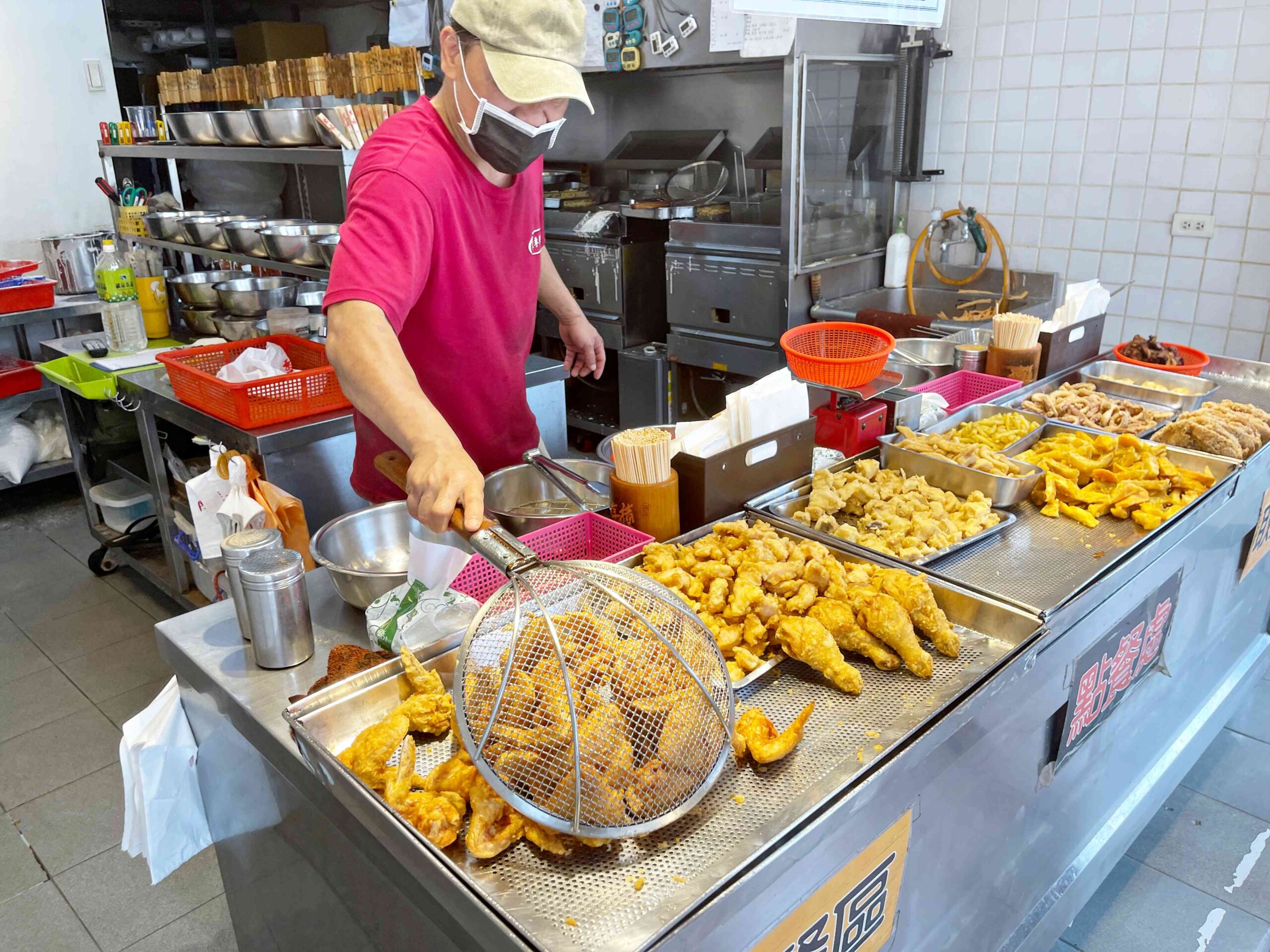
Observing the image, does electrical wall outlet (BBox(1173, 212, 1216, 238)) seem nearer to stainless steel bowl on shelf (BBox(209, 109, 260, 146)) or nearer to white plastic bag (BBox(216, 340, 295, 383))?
white plastic bag (BBox(216, 340, 295, 383))

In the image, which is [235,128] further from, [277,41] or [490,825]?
[490,825]

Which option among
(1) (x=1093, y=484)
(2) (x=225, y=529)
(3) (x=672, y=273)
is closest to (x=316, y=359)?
(2) (x=225, y=529)

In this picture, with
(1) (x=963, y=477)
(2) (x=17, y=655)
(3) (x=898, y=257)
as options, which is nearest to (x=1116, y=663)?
(1) (x=963, y=477)

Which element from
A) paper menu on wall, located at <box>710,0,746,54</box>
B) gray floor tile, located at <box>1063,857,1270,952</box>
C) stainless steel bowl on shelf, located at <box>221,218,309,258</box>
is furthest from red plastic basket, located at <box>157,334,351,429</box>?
gray floor tile, located at <box>1063,857,1270,952</box>

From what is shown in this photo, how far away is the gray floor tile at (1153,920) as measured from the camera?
6.66 ft

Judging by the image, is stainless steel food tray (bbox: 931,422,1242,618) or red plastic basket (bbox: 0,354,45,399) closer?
stainless steel food tray (bbox: 931,422,1242,618)

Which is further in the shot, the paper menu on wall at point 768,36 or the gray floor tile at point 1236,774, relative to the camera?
the paper menu on wall at point 768,36

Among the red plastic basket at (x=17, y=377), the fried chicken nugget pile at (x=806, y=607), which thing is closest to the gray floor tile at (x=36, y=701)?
the red plastic basket at (x=17, y=377)

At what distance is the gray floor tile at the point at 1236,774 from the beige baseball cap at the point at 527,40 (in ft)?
8.21

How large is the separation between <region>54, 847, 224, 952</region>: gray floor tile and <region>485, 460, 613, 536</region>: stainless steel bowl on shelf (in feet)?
4.37

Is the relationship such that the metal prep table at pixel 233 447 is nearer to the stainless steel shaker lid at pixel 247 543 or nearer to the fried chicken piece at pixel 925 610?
the stainless steel shaker lid at pixel 247 543

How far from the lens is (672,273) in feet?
14.3

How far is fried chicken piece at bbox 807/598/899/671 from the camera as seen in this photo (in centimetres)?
134

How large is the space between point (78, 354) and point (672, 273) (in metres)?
2.57
